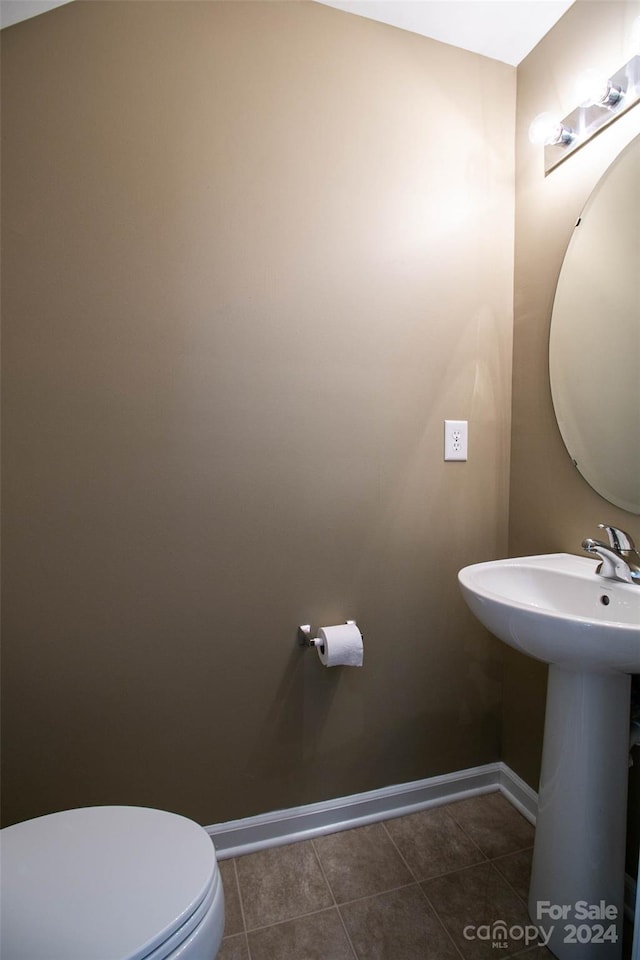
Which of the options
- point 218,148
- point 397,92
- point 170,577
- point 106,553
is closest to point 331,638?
point 170,577

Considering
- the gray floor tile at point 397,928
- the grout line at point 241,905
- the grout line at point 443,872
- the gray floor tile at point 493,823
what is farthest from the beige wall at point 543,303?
the grout line at point 241,905

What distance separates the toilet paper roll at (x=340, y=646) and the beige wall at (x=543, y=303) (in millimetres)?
611

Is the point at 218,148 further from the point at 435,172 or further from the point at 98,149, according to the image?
the point at 435,172

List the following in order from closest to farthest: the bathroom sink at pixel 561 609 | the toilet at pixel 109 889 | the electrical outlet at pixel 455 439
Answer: the toilet at pixel 109 889
the bathroom sink at pixel 561 609
the electrical outlet at pixel 455 439

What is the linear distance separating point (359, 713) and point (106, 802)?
2.46ft

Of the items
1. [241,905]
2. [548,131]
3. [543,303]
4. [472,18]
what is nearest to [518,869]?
[241,905]

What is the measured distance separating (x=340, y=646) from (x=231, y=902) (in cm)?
71

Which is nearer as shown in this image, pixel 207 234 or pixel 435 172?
pixel 207 234

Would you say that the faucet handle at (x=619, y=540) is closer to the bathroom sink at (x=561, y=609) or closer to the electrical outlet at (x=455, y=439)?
the bathroom sink at (x=561, y=609)

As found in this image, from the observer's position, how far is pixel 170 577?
1.31m

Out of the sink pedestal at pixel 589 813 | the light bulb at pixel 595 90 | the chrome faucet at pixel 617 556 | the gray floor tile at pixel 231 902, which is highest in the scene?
the light bulb at pixel 595 90

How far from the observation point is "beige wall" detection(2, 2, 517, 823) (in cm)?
121

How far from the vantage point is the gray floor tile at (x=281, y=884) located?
1214mm

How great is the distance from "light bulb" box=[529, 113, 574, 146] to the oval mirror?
0.61 feet
